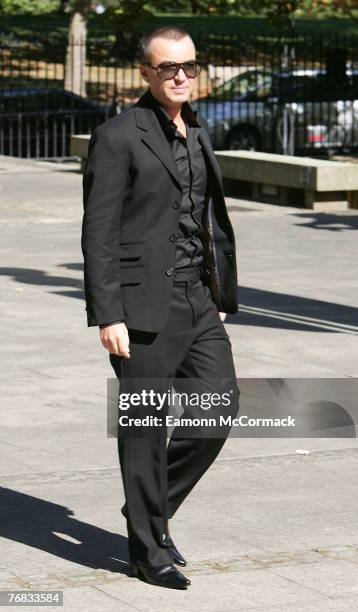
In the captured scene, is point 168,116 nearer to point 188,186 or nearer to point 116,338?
point 188,186

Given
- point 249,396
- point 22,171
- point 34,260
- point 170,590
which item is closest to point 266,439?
point 249,396

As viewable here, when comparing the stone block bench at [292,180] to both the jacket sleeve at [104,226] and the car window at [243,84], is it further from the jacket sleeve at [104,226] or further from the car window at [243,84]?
the jacket sleeve at [104,226]

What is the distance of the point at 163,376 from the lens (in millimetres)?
5344

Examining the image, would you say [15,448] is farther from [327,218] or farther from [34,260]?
[327,218]

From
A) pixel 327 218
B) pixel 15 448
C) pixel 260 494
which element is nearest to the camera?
pixel 260 494

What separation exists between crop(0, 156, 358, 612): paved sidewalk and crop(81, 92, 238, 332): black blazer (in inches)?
39.3

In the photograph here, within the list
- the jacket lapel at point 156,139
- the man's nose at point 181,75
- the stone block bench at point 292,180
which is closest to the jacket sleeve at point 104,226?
the jacket lapel at point 156,139

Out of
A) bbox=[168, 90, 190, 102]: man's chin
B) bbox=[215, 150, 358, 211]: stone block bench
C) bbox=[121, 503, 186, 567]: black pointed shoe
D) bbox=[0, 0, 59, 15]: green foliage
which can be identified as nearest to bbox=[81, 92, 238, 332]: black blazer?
bbox=[168, 90, 190, 102]: man's chin

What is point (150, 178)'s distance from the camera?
206 inches

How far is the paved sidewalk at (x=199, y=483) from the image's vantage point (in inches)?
212

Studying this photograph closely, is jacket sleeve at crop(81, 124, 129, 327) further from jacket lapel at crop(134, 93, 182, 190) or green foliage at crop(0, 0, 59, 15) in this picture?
green foliage at crop(0, 0, 59, 15)

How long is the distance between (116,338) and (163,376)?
263mm

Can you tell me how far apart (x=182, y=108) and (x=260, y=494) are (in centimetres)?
199

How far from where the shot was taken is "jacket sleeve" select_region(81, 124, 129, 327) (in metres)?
5.18
